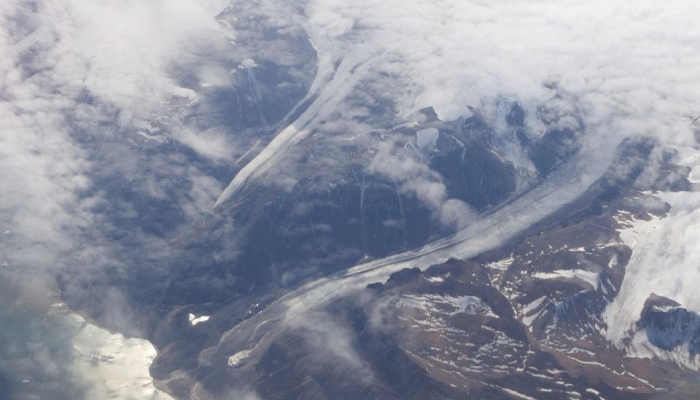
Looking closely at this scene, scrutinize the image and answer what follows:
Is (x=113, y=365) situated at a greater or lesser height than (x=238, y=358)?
lesser

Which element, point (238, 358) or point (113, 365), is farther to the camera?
point (238, 358)

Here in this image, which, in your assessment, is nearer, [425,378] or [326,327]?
[425,378]

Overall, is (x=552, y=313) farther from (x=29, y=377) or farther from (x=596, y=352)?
(x=29, y=377)

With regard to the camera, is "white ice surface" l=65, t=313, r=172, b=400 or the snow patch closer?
"white ice surface" l=65, t=313, r=172, b=400

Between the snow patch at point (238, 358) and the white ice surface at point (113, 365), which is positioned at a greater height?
the snow patch at point (238, 358)

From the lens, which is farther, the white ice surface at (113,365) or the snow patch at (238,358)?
the snow patch at (238,358)

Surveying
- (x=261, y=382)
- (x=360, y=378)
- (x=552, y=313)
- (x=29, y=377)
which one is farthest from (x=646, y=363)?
(x=29, y=377)

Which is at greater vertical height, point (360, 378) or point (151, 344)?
point (360, 378)

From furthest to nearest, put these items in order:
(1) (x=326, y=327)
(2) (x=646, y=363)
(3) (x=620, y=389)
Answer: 1. (1) (x=326, y=327)
2. (2) (x=646, y=363)
3. (3) (x=620, y=389)

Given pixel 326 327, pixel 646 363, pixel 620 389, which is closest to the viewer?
pixel 620 389

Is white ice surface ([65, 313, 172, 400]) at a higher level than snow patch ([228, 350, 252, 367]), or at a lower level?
lower

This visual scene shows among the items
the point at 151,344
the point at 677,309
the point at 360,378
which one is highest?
the point at 677,309
